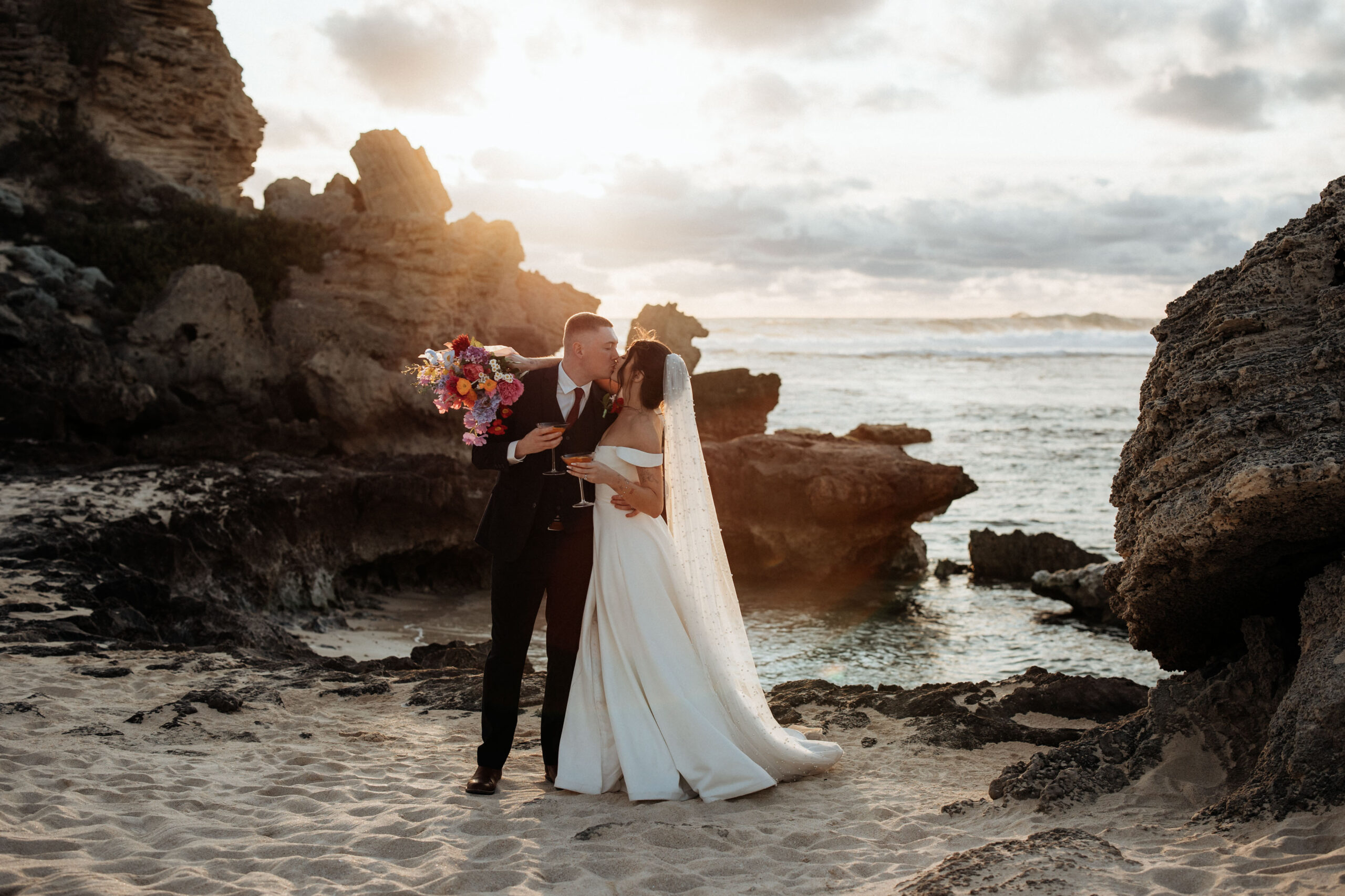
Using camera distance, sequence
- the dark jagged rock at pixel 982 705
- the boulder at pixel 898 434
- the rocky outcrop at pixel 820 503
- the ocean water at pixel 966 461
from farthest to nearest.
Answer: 1. the boulder at pixel 898 434
2. the rocky outcrop at pixel 820 503
3. the ocean water at pixel 966 461
4. the dark jagged rock at pixel 982 705

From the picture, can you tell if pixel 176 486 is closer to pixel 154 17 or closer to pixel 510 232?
pixel 510 232

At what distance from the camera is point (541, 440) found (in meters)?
4.62

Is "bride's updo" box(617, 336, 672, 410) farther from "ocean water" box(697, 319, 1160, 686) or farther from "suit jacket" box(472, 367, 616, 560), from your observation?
"ocean water" box(697, 319, 1160, 686)

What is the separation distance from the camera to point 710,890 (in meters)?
3.63

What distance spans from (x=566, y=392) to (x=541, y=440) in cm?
47

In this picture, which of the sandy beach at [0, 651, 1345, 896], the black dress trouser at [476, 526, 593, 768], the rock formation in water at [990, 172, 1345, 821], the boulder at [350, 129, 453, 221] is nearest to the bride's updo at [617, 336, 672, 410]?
the black dress trouser at [476, 526, 593, 768]

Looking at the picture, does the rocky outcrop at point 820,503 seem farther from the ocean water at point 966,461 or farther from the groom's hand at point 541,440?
the groom's hand at point 541,440

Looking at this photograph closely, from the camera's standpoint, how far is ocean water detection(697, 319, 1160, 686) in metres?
10.8

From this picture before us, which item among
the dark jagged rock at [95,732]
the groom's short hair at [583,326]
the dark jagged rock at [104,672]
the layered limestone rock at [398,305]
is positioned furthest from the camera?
the layered limestone rock at [398,305]

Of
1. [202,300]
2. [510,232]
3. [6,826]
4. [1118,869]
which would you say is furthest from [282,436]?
[1118,869]

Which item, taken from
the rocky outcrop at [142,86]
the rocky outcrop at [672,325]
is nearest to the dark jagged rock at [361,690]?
the rocky outcrop at [672,325]

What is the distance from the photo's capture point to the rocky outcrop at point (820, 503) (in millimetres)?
14109

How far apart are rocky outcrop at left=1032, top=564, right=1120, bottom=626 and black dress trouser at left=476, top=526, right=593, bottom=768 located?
8.95 meters

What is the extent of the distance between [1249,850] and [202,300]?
688 inches
